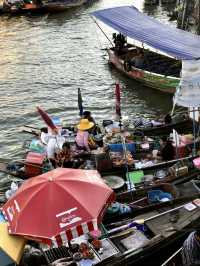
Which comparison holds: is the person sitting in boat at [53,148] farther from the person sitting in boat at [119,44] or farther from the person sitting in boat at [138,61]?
the person sitting in boat at [119,44]

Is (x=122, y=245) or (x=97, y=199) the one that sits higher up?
(x=97, y=199)

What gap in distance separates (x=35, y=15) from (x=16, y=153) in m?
25.3

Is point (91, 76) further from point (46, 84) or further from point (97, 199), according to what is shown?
point (97, 199)

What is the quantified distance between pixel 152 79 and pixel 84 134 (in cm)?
744

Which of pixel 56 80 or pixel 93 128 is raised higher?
pixel 93 128

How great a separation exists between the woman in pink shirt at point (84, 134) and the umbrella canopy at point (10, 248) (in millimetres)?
4928

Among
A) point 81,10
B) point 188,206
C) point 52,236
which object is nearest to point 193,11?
point 81,10

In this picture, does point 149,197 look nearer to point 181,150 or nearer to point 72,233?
point 181,150

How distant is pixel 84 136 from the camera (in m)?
11.9

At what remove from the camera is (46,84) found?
69.3ft

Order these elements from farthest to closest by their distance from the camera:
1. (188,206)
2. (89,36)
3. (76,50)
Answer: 1. (89,36)
2. (76,50)
3. (188,206)

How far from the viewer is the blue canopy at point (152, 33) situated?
44.0 feet

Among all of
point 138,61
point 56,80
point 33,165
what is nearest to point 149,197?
point 33,165

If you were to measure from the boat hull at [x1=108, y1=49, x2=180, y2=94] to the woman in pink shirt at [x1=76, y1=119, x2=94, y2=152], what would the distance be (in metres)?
6.60
